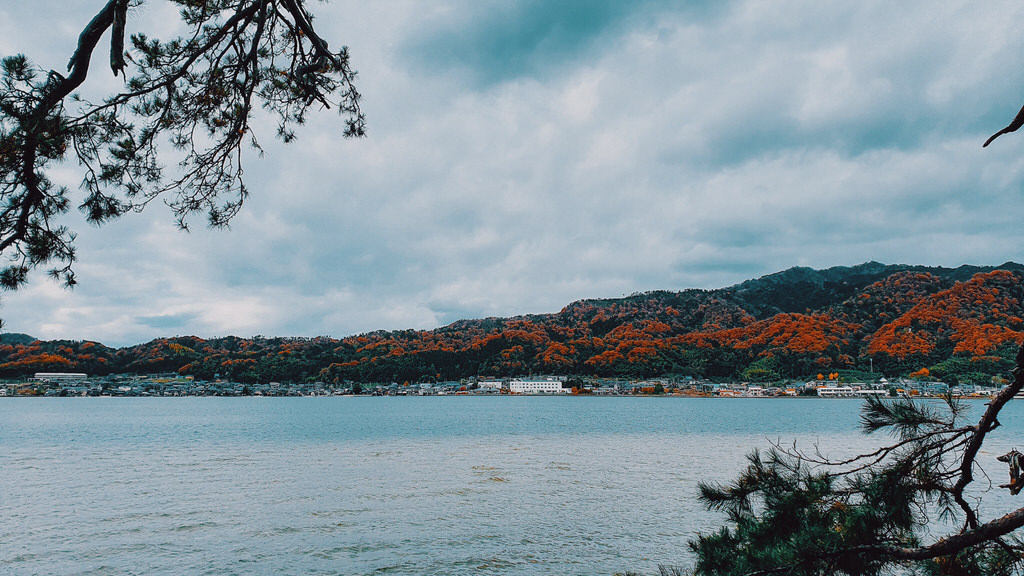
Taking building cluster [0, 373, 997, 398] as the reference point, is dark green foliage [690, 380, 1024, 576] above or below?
above

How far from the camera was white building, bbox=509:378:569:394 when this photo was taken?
13725 cm

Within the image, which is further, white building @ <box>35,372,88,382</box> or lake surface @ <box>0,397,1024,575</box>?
white building @ <box>35,372,88,382</box>

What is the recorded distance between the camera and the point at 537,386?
13900cm

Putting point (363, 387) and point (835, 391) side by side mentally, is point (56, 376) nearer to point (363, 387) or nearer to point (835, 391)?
point (363, 387)

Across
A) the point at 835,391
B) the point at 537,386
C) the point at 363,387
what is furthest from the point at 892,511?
the point at 363,387

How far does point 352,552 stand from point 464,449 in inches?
762

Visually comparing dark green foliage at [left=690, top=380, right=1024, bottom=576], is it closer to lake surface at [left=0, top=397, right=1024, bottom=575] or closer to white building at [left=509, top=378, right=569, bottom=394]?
lake surface at [left=0, top=397, right=1024, bottom=575]

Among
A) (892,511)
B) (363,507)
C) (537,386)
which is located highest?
(892,511)

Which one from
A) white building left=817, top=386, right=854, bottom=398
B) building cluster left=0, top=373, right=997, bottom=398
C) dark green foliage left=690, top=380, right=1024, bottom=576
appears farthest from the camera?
building cluster left=0, top=373, right=997, bottom=398

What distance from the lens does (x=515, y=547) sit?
12.4 m

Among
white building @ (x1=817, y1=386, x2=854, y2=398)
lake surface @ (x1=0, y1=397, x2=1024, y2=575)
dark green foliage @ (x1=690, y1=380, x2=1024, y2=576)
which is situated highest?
dark green foliage @ (x1=690, y1=380, x2=1024, y2=576)

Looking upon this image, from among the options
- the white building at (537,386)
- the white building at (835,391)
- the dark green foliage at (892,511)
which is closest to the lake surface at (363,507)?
the dark green foliage at (892,511)

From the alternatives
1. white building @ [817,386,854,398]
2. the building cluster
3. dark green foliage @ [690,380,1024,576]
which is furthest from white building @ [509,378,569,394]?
dark green foliage @ [690,380,1024,576]

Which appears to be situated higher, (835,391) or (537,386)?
(537,386)
